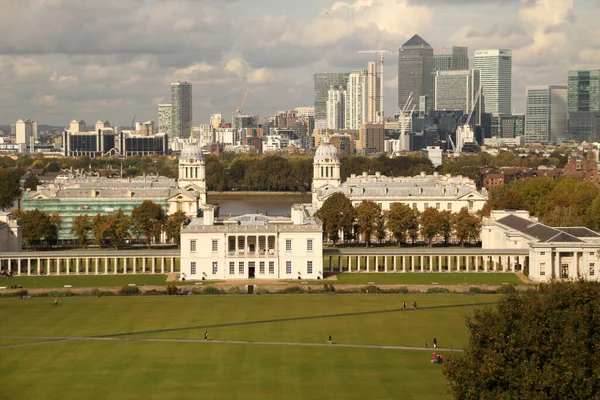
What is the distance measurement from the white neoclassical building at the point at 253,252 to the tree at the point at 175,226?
51.6 feet

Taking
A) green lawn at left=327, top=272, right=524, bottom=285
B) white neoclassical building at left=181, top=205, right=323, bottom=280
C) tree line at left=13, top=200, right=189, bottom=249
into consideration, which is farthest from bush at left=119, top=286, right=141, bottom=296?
tree line at left=13, top=200, right=189, bottom=249

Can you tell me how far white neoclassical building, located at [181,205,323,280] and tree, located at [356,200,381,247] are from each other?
1845 centimetres

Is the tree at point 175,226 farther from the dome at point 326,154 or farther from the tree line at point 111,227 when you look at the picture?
the dome at point 326,154

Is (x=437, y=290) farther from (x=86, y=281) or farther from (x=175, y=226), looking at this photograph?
(x=175, y=226)

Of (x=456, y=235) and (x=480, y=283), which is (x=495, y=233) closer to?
(x=456, y=235)

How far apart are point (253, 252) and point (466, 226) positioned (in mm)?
25266

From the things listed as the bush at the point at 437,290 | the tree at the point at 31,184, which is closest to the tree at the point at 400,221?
the bush at the point at 437,290

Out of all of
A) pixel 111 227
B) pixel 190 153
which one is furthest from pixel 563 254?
pixel 190 153

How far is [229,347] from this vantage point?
2254 inches

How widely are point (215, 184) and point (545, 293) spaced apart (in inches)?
5682

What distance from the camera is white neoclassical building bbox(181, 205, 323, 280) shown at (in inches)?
3391

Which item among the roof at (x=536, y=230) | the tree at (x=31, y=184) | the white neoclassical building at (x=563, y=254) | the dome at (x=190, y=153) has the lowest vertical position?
the white neoclassical building at (x=563, y=254)

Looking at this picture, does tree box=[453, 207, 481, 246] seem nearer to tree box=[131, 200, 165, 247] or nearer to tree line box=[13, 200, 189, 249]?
tree line box=[13, 200, 189, 249]

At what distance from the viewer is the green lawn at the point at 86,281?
81625 millimetres
